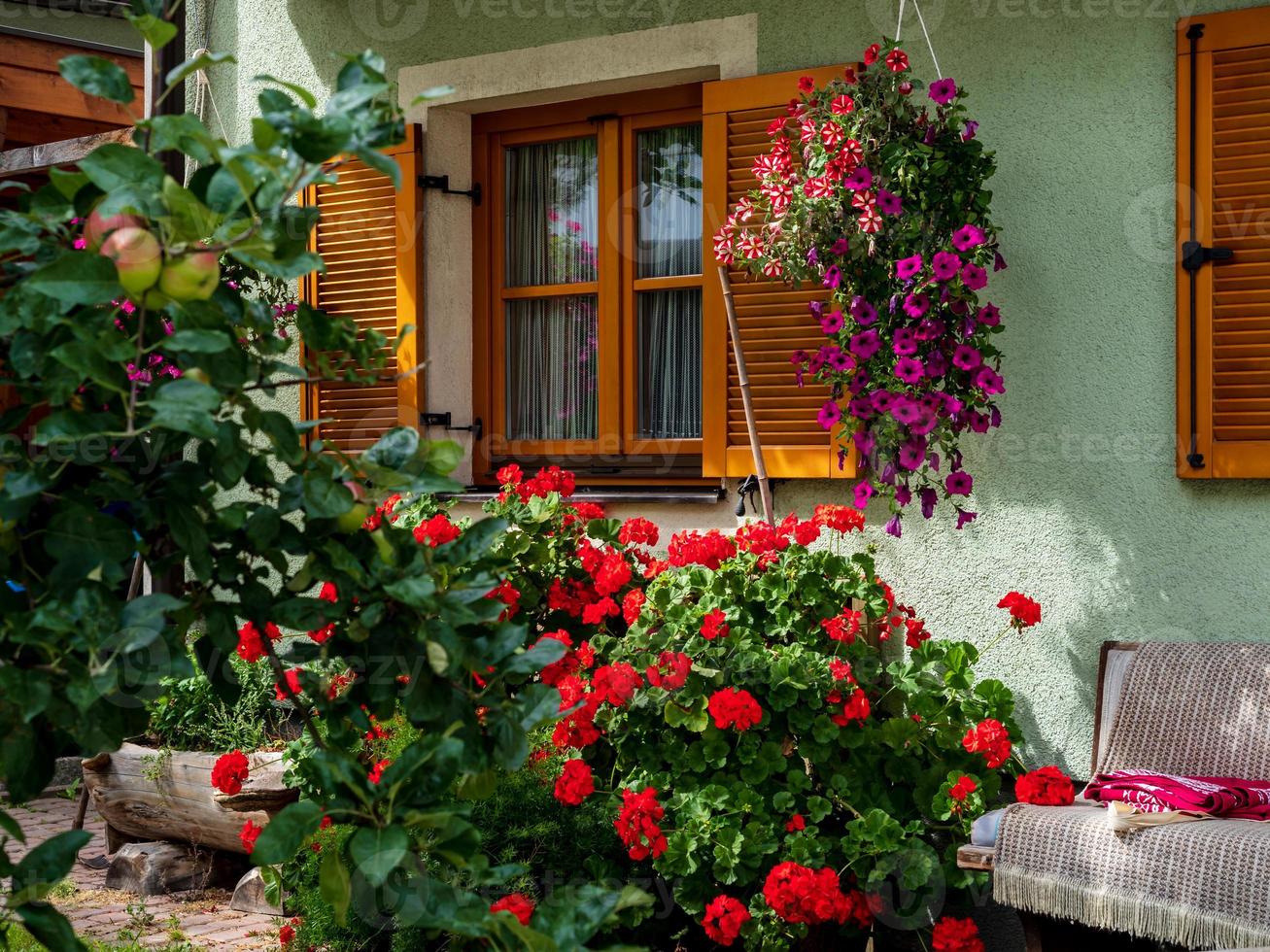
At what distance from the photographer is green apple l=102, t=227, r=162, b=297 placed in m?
0.98

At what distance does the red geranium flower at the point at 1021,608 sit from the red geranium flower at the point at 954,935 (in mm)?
800

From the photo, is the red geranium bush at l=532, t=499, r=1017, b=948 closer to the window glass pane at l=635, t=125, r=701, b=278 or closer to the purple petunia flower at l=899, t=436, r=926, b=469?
the purple petunia flower at l=899, t=436, r=926, b=469

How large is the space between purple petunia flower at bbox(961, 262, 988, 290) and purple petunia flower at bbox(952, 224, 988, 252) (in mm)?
52

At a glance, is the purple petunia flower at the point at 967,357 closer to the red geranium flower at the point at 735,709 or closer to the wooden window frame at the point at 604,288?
the red geranium flower at the point at 735,709

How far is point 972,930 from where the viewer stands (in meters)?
3.34

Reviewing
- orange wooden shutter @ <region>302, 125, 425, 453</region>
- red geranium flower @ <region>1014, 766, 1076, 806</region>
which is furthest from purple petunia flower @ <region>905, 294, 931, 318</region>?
orange wooden shutter @ <region>302, 125, 425, 453</region>

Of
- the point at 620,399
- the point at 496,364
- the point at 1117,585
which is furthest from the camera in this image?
the point at 496,364

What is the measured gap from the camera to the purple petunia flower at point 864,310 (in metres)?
3.63

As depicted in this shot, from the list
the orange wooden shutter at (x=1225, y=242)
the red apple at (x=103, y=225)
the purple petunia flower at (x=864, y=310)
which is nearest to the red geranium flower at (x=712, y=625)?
the purple petunia flower at (x=864, y=310)

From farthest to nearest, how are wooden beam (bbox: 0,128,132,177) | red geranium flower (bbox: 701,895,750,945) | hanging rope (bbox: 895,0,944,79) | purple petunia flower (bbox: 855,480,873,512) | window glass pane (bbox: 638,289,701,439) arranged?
1. wooden beam (bbox: 0,128,132,177)
2. window glass pane (bbox: 638,289,701,439)
3. hanging rope (bbox: 895,0,944,79)
4. purple petunia flower (bbox: 855,480,873,512)
5. red geranium flower (bbox: 701,895,750,945)

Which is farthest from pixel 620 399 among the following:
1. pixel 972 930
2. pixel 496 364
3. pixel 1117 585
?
pixel 972 930

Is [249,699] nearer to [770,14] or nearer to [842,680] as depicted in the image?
[842,680]

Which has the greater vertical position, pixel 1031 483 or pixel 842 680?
pixel 1031 483

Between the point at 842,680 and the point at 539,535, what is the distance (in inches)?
44.6
